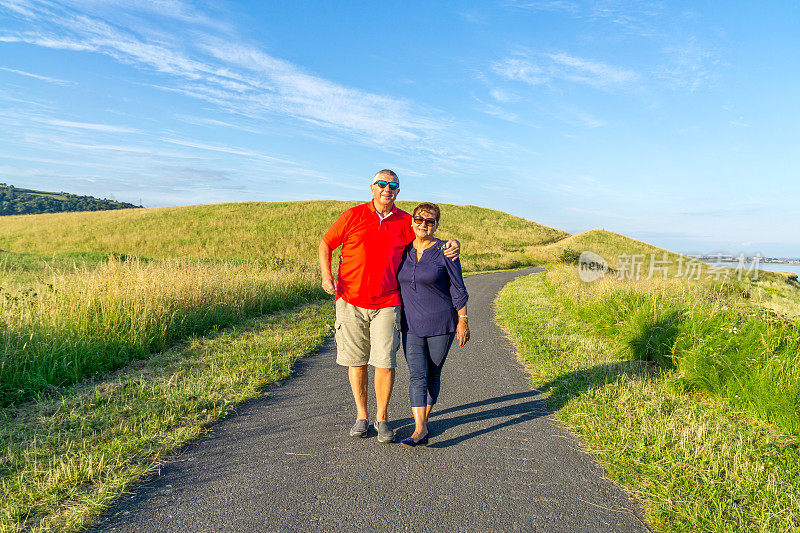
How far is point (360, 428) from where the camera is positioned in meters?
4.07

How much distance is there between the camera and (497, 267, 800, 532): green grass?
294 centimetres

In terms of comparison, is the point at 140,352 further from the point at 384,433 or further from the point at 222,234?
the point at 222,234

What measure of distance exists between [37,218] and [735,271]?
73.1 m

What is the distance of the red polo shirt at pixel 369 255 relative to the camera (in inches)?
158

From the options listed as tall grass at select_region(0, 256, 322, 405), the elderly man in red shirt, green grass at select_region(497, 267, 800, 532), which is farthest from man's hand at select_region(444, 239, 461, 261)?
tall grass at select_region(0, 256, 322, 405)

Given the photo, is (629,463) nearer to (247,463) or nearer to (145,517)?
(247,463)

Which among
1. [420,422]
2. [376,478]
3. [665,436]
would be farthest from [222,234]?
[665,436]

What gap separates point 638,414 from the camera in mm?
4535

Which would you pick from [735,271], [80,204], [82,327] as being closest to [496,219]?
[735,271]

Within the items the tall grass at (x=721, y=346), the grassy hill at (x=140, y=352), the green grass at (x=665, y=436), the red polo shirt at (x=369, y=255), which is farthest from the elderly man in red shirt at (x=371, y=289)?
the tall grass at (x=721, y=346)

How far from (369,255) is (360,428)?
1585 millimetres

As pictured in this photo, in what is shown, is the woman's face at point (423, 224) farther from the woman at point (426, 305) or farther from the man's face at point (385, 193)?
the man's face at point (385, 193)

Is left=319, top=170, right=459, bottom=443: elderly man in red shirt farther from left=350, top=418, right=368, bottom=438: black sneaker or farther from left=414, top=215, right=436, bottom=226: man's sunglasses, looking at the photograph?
left=414, top=215, right=436, bottom=226: man's sunglasses

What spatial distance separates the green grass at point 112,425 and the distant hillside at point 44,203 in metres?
103
